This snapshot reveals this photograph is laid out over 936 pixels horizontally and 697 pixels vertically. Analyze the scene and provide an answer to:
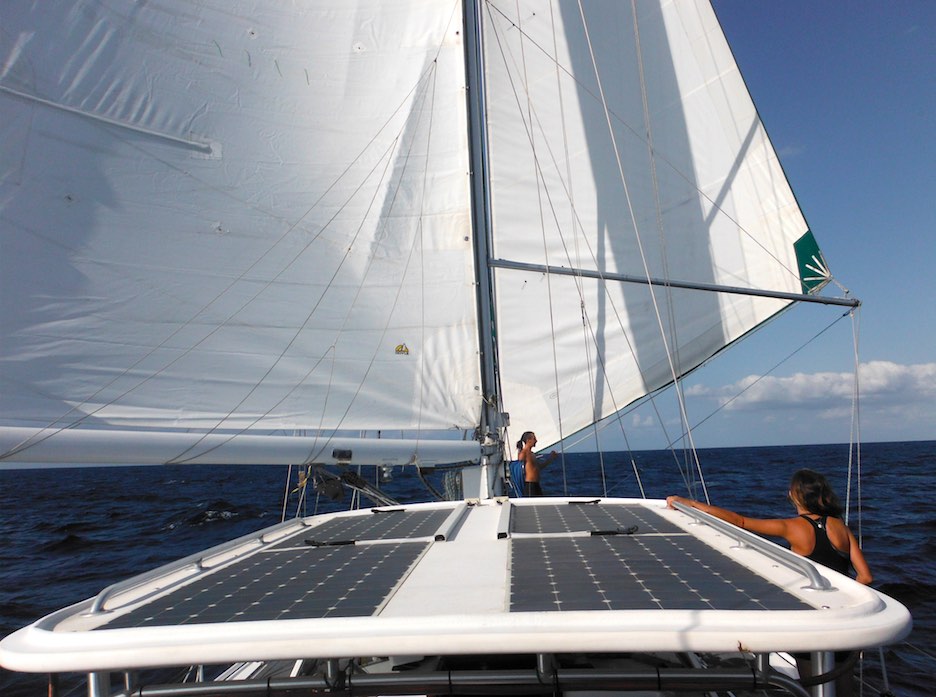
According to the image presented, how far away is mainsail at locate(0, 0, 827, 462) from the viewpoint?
5.86 m

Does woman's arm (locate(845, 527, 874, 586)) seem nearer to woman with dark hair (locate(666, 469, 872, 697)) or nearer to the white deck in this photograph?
woman with dark hair (locate(666, 469, 872, 697))

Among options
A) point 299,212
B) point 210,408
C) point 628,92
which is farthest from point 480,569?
point 628,92

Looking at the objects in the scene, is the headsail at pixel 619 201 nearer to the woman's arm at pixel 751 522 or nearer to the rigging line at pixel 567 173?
the rigging line at pixel 567 173

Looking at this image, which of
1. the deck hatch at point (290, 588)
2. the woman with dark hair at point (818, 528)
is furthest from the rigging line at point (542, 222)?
the deck hatch at point (290, 588)

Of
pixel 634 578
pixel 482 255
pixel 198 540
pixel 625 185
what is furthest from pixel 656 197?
pixel 198 540

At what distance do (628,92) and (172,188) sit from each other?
21.4 feet

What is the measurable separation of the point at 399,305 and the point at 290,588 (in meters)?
5.18

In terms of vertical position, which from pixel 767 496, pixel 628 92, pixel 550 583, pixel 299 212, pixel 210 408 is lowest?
pixel 767 496

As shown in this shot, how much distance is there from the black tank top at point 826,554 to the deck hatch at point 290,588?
215 centimetres

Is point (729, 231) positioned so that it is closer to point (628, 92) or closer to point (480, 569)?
point (628, 92)

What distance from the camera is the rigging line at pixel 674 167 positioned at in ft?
29.4

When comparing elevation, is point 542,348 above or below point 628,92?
below

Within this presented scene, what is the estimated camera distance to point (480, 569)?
9.86 ft

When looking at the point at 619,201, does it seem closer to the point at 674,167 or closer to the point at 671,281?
the point at 674,167
